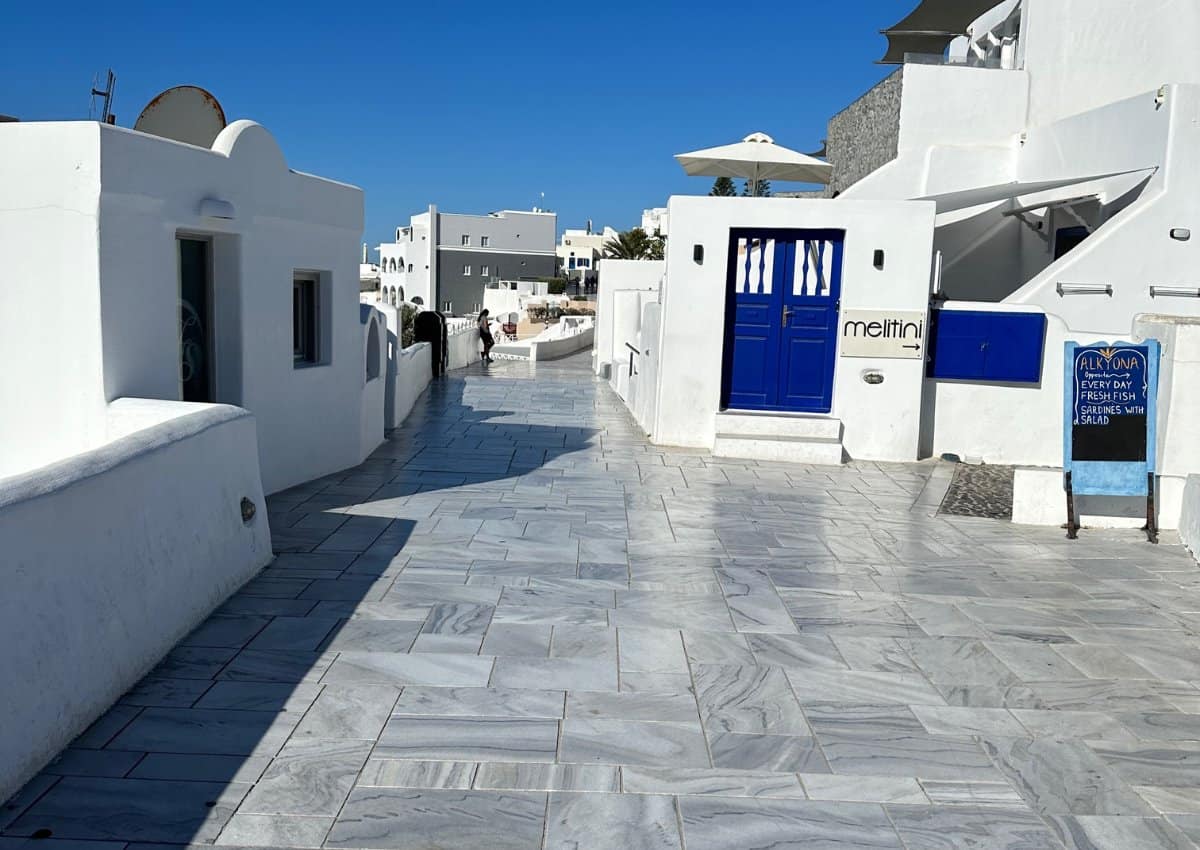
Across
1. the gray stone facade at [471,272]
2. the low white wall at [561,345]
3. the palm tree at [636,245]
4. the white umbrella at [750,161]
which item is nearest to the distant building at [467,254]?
the gray stone facade at [471,272]

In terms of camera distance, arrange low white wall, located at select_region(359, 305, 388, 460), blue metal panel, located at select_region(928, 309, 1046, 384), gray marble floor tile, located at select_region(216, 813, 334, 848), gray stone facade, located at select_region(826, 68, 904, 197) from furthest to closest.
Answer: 1. gray stone facade, located at select_region(826, 68, 904, 197)
2. blue metal panel, located at select_region(928, 309, 1046, 384)
3. low white wall, located at select_region(359, 305, 388, 460)
4. gray marble floor tile, located at select_region(216, 813, 334, 848)

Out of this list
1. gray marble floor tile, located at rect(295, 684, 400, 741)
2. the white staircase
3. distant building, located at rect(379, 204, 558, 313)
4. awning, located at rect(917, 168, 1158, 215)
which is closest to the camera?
gray marble floor tile, located at rect(295, 684, 400, 741)

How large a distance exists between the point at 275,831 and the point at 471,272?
82202 mm

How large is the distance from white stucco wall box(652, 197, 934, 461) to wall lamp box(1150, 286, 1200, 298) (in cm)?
293

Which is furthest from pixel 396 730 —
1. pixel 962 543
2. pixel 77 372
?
pixel 962 543

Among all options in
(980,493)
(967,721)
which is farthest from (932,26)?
(967,721)

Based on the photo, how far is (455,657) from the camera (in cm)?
514

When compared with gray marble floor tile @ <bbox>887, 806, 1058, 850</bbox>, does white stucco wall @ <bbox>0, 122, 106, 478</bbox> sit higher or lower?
higher

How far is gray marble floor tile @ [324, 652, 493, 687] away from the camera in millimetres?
4805

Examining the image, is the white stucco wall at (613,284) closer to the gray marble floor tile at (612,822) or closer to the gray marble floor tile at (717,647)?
the gray marble floor tile at (717,647)

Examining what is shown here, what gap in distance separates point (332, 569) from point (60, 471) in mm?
2612

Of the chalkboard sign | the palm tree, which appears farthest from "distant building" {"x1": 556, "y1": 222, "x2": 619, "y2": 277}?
the chalkboard sign

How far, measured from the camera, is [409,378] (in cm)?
1582

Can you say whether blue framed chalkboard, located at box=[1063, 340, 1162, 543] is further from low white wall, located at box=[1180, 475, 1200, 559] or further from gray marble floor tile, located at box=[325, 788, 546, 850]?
gray marble floor tile, located at box=[325, 788, 546, 850]
